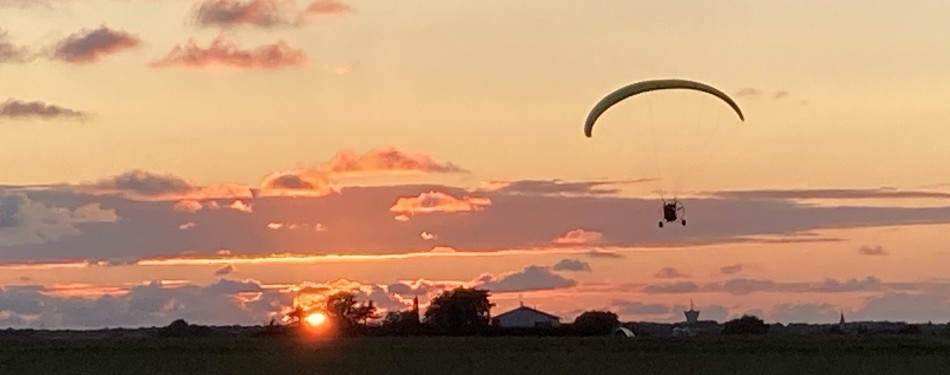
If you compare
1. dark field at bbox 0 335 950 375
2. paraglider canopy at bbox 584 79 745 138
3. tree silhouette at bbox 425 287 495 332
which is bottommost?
dark field at bbox 0 335 950 375

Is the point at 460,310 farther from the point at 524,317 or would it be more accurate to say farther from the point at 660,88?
the point at 660,88

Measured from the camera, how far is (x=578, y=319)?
125438mm

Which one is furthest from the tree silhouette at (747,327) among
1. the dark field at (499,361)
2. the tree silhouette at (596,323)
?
the dark field at (499,361)

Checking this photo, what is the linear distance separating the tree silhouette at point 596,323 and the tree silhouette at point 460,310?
24.1ft

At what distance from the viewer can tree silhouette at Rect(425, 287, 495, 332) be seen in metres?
124

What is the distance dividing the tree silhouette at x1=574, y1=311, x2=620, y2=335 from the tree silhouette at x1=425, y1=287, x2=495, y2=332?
7.36 meters

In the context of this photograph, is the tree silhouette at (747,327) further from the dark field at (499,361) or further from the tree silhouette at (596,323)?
the dark field at (499,361)

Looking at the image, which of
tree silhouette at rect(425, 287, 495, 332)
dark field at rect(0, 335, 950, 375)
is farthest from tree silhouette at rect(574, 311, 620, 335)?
dark field at rect(0, 335, 950, 375)

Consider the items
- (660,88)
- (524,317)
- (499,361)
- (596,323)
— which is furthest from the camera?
(524,317)

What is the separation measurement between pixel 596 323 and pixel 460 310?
34.0ft

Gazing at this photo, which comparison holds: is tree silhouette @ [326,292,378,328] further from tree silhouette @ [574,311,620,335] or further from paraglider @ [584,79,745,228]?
paraglider @ [584,79,745,228]

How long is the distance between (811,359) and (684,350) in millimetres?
10859

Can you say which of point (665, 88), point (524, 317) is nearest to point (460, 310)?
point (524, 317)

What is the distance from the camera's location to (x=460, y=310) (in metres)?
126
